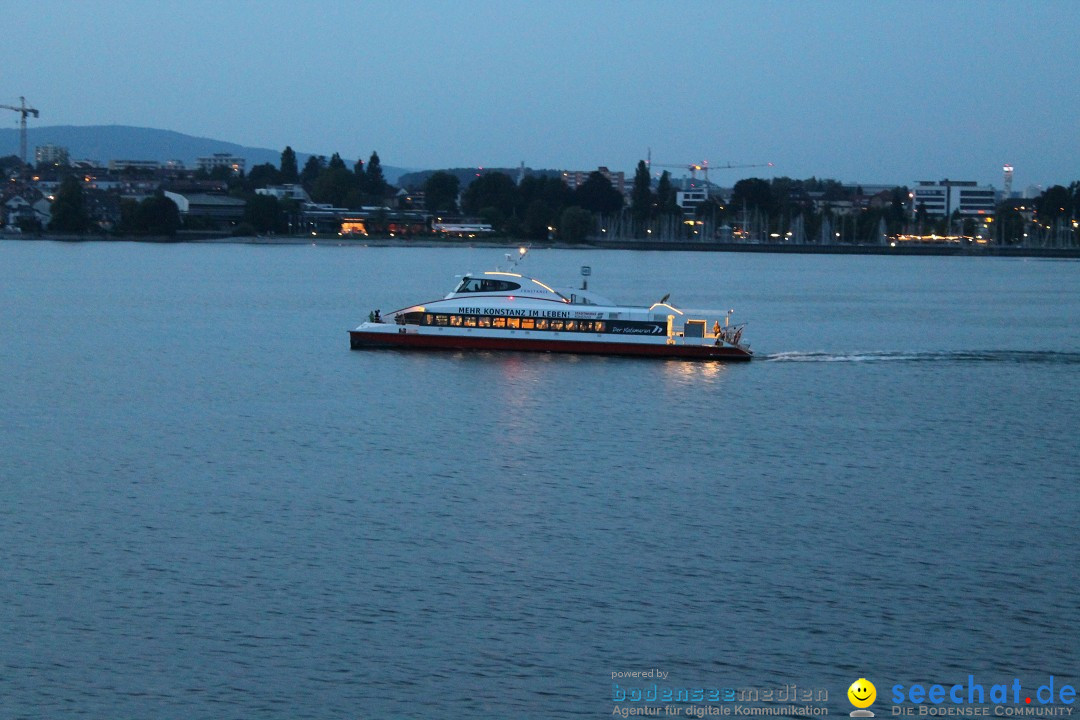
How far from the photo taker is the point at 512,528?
65.2 feet

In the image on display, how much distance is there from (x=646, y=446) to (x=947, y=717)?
44.2 ft

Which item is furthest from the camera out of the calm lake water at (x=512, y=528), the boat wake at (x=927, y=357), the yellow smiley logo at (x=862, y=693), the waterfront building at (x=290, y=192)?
the waterfront building at (x=290, y=192)

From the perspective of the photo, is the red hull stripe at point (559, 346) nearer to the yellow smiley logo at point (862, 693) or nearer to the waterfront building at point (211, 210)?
the yellow smiley logo at point (862, 693)

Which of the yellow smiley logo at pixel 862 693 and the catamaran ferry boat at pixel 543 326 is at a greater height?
the catamaran ferry boat at pixel 543 326

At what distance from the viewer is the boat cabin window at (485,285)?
40250 millimetres

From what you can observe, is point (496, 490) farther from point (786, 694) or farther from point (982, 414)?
point (982, 414)

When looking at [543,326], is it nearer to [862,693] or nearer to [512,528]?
[512,528]

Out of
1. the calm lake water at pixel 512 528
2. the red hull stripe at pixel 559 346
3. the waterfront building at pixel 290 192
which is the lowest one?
the calm lake water at pixel 512 528

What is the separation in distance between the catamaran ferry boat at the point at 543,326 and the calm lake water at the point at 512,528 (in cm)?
72

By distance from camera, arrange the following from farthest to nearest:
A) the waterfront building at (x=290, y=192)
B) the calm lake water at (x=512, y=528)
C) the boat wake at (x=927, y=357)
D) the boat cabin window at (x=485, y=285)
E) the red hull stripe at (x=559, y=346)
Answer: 1. the waterfront building at (x=290, y=192)
2. the boat wake at (x=927, y=357)
3. the boat cabin window at (x=485, y=285)
4. the red hull stripe at (x=559, y=346)
5. the calm lake water at (x=512, y=528)

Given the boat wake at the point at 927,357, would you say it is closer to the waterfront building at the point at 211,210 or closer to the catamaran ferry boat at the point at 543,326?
the catamaran ferry boat at the point at 543,326

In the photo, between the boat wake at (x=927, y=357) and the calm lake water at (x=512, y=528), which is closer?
the calm lake water at (x=512, y=528)

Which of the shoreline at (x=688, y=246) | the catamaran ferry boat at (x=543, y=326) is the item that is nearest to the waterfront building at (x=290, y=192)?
the shoreline at (x=688, y=246)

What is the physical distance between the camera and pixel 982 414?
31500 mm
